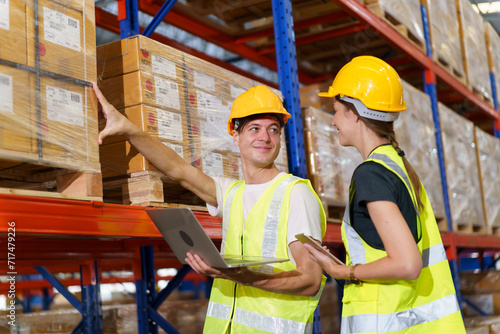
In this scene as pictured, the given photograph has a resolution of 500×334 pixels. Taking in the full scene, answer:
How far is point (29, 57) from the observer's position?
7.63 ft

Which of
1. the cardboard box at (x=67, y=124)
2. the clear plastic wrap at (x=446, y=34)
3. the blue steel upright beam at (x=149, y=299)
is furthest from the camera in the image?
the clear plastic wrap at (x=446, y=34)

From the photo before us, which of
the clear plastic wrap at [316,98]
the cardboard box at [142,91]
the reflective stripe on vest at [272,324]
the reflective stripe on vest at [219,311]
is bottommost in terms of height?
the reflective stripe on vest at [272,324]

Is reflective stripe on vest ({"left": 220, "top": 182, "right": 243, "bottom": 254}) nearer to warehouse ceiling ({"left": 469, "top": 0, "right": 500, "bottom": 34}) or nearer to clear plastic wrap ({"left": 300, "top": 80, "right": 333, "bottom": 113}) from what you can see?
clear plastic wrap ({"left": 300, "top": 80, "right": 333, "bottom": 113})

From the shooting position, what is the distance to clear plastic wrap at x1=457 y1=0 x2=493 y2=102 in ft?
25.8

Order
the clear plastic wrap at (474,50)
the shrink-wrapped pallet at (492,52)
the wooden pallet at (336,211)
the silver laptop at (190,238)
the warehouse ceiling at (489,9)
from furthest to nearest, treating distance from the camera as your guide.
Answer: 1. the warehouse ceiling at (489,9)
2. the shrink-wrapped pallet at (492,52)
3. the clear plastic wrap at (474,50)
4. the wooden pallet at (336,211)
5. the silver laptop at (190,238)

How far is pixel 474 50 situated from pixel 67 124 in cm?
725

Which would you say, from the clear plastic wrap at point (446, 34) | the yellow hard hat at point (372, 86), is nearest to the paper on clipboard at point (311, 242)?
the yellow hard hat at point (372, 86)

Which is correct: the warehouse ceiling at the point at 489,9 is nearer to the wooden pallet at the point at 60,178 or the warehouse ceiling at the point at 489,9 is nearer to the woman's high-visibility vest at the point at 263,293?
the woman's high-visibility vest at the point at 263,293

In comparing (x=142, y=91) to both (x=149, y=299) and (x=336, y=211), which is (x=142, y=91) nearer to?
(x=149, y=299)

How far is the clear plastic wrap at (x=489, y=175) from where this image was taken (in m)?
7.64

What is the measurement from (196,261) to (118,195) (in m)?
1.41

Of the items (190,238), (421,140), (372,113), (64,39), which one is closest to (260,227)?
(190,238)

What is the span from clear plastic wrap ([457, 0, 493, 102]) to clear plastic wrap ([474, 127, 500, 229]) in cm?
78

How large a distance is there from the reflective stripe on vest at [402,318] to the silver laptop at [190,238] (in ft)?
1.24
